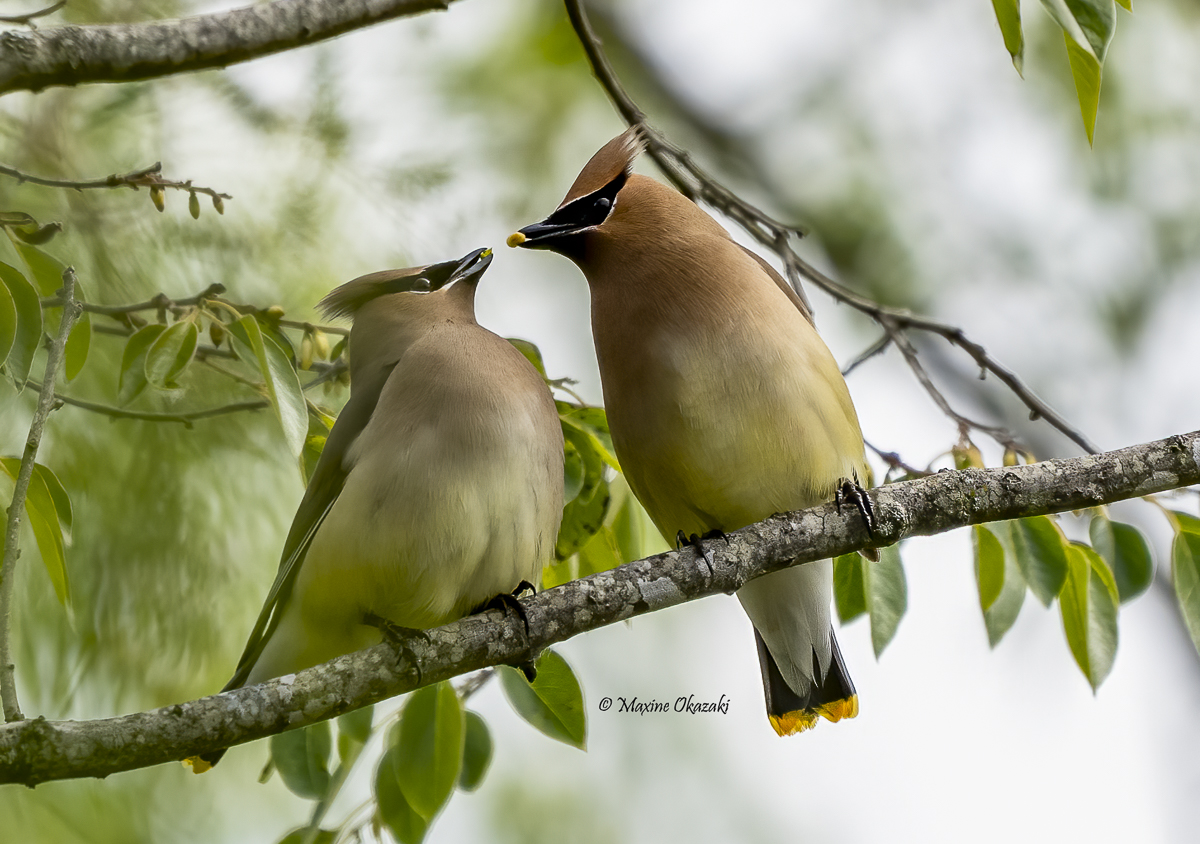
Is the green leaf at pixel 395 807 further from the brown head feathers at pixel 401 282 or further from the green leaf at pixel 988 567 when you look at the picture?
the green leaf at pixel 988 567

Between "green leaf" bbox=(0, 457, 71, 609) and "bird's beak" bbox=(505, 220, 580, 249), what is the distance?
1529 millimetres

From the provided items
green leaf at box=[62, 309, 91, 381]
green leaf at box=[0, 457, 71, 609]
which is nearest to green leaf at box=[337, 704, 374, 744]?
green leaf at box=[0, 457, 71, 609]

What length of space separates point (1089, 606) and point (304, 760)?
6.73 feet

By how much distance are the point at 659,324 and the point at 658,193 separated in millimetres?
538

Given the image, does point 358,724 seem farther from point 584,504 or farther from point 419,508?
point 584,504

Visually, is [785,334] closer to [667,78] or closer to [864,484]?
[864,484]

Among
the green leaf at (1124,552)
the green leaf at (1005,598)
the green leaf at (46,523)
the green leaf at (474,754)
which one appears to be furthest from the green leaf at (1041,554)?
the green leaf at (46,523)

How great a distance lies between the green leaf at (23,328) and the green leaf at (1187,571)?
277 centimetres

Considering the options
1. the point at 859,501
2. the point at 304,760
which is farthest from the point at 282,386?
the point at 859,501

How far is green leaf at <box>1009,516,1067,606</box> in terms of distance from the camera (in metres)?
3.09

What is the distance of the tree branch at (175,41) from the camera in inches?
87.6

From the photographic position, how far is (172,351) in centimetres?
274

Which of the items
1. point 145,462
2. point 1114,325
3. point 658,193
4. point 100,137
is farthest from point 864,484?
point 1114,325

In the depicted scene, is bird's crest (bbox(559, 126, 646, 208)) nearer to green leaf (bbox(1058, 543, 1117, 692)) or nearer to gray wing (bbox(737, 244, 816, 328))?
gray wing (bbox(737, 244, 816, 328))
